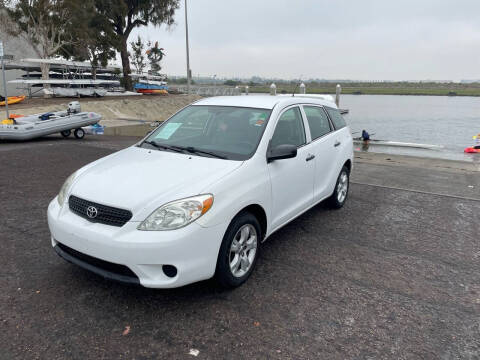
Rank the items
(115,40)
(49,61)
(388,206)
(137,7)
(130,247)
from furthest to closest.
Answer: (137,7) → (115,40) → (49,61) → (388,206) → (130,247)

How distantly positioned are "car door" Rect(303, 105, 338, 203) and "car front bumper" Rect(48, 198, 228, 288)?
2.11 metres

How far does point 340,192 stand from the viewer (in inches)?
227

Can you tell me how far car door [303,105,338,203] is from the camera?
476 cm

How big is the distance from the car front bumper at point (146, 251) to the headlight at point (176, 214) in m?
0.05

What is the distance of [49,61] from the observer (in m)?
25.5

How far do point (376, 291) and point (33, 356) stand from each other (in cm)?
288

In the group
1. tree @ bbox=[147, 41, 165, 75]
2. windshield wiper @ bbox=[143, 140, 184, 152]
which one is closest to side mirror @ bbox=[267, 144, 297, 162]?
windshield wiper @ bbox=[143, 140, 184, 152]

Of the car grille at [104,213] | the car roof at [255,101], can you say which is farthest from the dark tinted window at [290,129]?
the car grille at [104,213]

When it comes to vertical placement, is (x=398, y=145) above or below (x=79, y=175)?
below

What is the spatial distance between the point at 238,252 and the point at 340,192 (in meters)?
2.91

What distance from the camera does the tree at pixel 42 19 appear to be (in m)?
24.8

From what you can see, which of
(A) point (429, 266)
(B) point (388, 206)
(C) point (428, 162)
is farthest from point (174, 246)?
(C) point (428, 162)

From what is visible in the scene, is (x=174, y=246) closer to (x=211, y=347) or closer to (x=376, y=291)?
(x=211, y=347)

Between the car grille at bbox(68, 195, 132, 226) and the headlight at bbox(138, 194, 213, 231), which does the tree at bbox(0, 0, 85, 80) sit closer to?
the car grille at bbox(68, 195, 132, 226)
